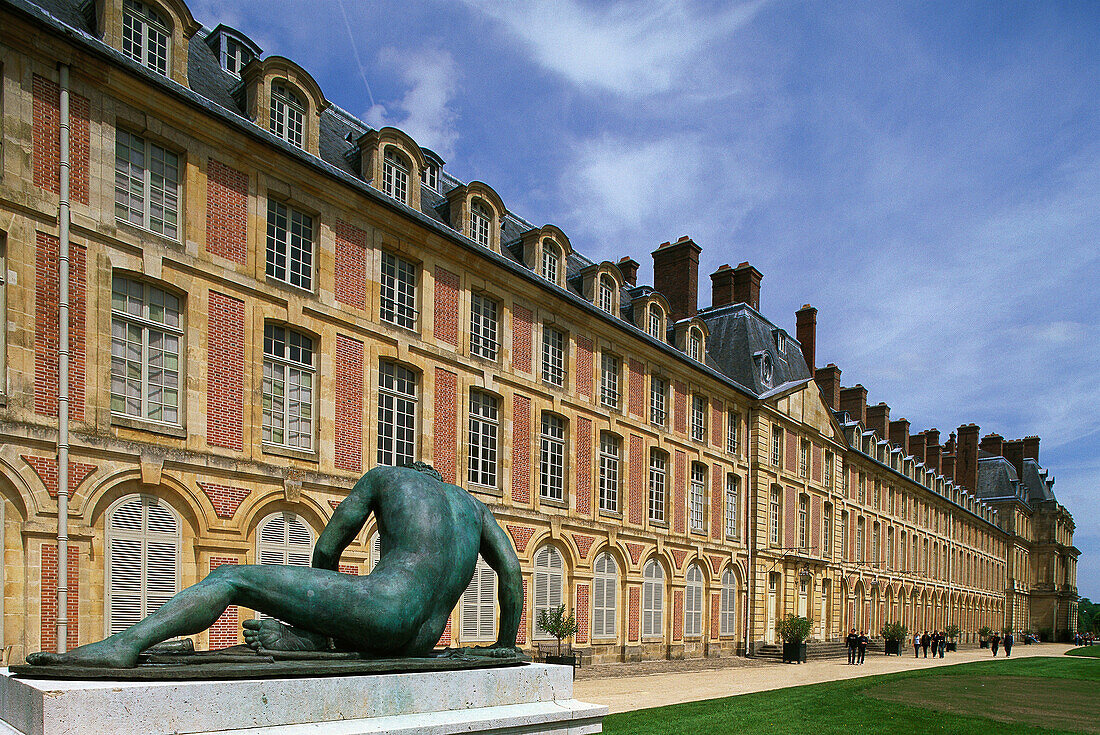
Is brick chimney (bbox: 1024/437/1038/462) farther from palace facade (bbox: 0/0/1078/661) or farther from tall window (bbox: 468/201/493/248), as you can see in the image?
tall window (bbox: 468/201/493/248)

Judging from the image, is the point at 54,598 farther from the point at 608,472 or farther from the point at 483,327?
the point at 608,472

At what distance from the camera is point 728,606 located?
32750 millimetres

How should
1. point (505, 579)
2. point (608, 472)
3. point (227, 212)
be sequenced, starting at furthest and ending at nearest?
1. point (608, 472)
2. point (227, 212)
3. point (505, 579)

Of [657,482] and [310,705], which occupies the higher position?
[657,482]

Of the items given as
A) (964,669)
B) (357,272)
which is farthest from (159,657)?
(964,669)

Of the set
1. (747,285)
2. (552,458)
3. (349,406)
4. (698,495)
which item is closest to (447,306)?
(349,406)

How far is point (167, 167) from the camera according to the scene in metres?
15.1

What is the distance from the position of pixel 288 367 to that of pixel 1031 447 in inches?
3481

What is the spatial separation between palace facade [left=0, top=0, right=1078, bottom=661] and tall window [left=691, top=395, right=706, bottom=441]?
0.52 feet

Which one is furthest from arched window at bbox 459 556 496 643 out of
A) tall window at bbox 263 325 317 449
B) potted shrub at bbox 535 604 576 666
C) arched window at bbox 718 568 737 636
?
arched window at bbox 718 568 737 636

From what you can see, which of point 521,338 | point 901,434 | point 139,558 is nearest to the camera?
point 139,558

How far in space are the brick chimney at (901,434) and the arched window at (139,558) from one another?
5520 cm

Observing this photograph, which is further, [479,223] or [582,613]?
[582,613]

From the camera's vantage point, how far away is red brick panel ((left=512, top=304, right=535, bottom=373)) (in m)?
22.9
